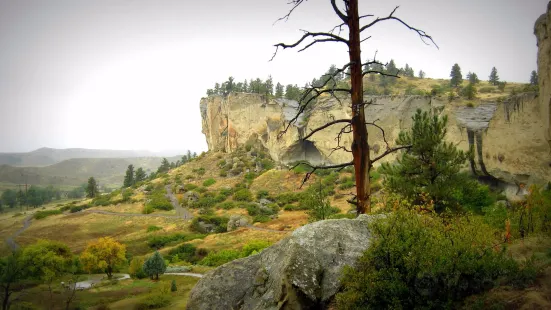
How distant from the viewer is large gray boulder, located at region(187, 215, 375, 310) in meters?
5.27

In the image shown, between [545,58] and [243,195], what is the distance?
4373 cm

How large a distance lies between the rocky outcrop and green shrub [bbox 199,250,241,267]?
1041 inches

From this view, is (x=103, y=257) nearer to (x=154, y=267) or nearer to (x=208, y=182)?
(x=154, y=267)

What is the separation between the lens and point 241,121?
74875 millimetres

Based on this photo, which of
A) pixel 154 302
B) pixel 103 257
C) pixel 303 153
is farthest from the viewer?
pixel 303 153

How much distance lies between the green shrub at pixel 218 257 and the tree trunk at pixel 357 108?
25732mm

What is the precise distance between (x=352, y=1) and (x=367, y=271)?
4636mm

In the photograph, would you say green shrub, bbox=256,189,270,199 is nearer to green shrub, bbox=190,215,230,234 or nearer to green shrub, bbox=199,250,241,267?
green shrub, bbox=190,215,230,234

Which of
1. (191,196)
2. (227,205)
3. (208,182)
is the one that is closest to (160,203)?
(191,196)

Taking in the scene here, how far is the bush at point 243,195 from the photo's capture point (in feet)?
173

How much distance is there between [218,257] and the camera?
3038cm

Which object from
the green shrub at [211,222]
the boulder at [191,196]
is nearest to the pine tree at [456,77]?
the green shrub at [211,222]

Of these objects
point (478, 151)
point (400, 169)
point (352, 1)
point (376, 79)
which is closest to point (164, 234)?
A: point (400, 169)

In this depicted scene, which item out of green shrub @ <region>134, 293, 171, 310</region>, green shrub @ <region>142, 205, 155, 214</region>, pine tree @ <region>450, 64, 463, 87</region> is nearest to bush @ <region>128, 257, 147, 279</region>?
green shrub @ <region>134, 293, 171, 310</region>
